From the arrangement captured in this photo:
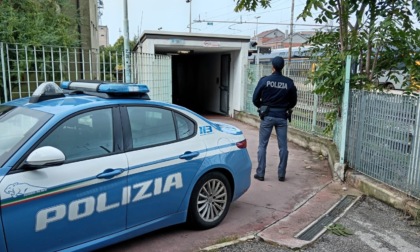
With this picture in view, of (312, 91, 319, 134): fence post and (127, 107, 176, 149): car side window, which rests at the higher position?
(127, 107, 176, 149): car side window

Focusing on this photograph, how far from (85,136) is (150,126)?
28.0 inches

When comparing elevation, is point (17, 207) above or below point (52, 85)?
below

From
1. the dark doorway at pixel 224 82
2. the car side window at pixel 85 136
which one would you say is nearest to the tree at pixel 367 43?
the car side window at pixel 85 136

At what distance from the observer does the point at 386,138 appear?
502cm

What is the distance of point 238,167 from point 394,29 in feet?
10.4

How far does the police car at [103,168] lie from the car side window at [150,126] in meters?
0.01

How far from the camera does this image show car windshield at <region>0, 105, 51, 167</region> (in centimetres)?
282

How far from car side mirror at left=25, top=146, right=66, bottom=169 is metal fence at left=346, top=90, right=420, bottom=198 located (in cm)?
406

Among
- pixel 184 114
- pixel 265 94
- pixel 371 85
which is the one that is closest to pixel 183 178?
pixel 184 114

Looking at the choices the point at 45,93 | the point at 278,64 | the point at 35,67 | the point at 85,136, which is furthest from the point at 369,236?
the point at 35,67

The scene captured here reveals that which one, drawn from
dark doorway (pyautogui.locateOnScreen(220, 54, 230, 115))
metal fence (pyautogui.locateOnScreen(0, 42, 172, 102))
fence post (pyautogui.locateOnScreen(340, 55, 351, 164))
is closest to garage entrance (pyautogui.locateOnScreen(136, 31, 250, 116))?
dark doorway (pyautogui.locateOnScreen(220, 54, 230, 115))

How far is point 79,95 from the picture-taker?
3.79m

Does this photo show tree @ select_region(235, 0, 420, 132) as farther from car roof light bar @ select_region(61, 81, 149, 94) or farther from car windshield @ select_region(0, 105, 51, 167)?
car windshield @ select_region(0, 105, 51, 167)

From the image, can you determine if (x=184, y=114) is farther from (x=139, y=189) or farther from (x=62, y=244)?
(x=62, y=244)
